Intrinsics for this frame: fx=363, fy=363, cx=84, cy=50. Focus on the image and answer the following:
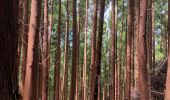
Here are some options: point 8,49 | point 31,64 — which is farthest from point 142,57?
point 8,49

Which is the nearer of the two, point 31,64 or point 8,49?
point 8,49

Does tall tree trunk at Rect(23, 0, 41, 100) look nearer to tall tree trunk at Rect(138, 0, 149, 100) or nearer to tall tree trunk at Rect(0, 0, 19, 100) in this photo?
tall tree trunk at Rect(138, 0, 149, 100)

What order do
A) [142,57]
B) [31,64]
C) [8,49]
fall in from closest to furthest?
[8,49]
[31,64]
[142,57]

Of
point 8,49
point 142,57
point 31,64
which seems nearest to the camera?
point 8,49

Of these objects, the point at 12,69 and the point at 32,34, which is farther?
the point at 32,34

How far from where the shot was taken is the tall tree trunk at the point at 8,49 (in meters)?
2.81

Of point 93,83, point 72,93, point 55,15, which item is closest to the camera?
point 93,83

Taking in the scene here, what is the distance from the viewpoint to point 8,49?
285 cm

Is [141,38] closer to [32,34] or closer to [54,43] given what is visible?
[32,34]

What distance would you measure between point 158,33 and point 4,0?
35990mm

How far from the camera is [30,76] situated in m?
7.09

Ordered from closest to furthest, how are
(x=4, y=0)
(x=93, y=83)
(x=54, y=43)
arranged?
(x=4, y=0), (x=93, y=83), (x=54, y=43)

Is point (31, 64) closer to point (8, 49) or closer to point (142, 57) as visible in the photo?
point (142, 57)

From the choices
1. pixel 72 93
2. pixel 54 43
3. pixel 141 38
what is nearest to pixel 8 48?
pixel 141 38
